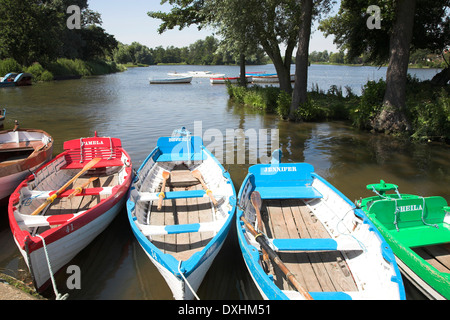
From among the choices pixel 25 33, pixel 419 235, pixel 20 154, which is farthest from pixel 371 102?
pixel 25 33

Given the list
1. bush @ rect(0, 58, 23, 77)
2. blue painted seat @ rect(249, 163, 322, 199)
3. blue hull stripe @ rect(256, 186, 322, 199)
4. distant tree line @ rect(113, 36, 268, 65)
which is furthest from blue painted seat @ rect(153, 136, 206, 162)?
distant tree line @ rect(113, 36, 268, 65)

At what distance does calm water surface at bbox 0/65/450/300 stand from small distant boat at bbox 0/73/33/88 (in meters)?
5.85

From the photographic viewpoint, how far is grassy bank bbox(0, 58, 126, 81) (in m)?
39.8

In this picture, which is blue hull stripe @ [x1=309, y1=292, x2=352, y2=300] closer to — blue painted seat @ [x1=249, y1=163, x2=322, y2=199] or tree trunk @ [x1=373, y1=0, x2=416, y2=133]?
blue painted seat @ [x1=249, y1=163, x2=322, y2=199]

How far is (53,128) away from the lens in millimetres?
16656

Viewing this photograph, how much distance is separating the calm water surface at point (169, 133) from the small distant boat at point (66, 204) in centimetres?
51

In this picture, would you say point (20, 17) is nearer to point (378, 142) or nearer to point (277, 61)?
point (277, 61)

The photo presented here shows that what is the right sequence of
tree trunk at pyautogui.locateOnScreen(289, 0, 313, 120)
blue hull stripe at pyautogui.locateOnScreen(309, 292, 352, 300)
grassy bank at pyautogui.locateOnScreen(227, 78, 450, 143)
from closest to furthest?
blue hull stripe at pyautogui.locateOnScreen(309, 292, 352, 300)
grassy bank at pyautogui.locateOnScreen(227, 78, 450, 143)
tree trunk at pyautogui.locateOnScreen(289, 0, 313, 120)

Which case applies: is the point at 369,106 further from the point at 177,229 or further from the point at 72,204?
the point at 72,204

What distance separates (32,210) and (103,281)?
8.15 feet

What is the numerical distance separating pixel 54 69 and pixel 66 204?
48.1 meters

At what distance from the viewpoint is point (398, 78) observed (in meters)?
14.2

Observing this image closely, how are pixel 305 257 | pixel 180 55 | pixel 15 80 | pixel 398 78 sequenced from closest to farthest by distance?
pixel 305 257 → pixel 398 78 → pixel 15 80 → pixel 180 55

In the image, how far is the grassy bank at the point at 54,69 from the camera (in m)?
39.8
